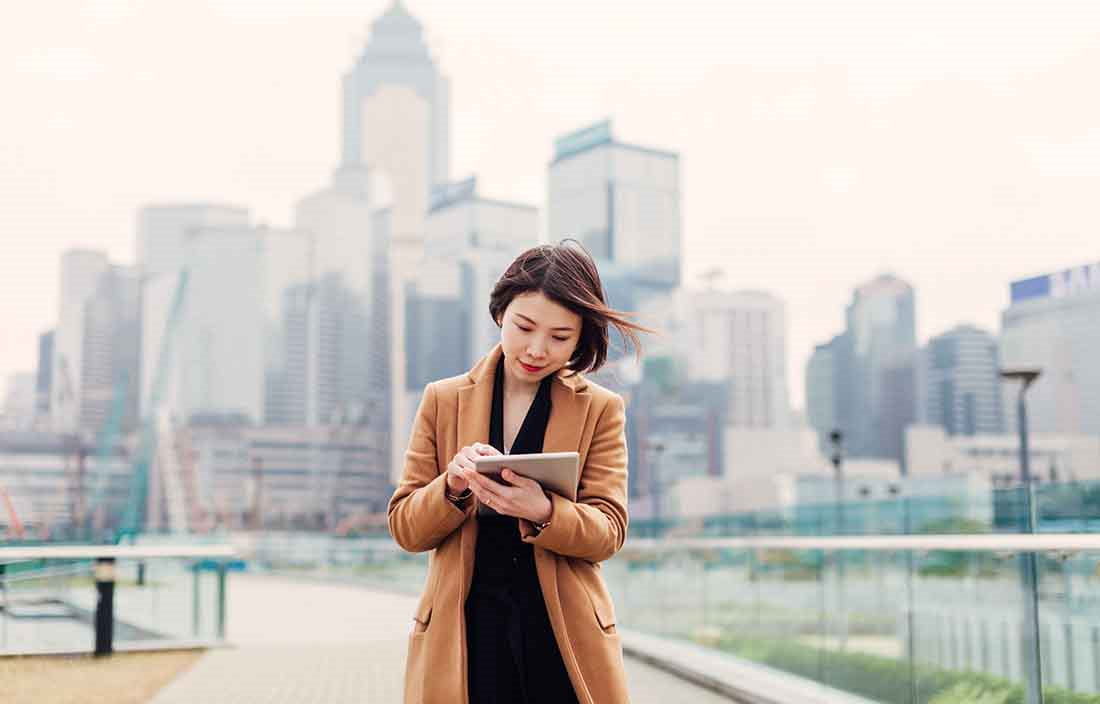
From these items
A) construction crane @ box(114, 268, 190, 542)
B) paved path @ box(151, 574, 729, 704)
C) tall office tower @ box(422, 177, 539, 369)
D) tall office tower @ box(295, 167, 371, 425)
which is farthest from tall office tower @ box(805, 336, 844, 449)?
paved path @ box(151, 574, 729, 704)

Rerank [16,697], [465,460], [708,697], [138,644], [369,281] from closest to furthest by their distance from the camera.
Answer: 1. [465,460]
2. [16,697]
3. [708,697]
4. [138,644]
5. [369,281]

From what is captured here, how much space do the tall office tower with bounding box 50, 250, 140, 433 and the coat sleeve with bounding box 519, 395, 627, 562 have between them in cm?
13400

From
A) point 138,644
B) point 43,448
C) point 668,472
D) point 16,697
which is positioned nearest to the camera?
point 16,697

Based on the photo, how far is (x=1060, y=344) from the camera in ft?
276

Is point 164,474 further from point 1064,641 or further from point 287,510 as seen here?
point 1064,641

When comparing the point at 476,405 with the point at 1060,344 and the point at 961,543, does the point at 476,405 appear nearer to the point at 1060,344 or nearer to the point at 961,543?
the point at 961,543

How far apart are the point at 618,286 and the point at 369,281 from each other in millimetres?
35575

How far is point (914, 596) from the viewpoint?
21.0ft

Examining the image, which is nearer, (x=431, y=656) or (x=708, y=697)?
(x=431, y=656)

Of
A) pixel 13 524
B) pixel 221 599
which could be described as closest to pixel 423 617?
pixel 221 599

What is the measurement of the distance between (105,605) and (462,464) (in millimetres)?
8000

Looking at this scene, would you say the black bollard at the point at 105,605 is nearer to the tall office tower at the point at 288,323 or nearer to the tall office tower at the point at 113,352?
the tall office tower at the point at 113,352

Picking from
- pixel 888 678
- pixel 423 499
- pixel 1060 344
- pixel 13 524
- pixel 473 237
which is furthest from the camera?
pixel 473 237

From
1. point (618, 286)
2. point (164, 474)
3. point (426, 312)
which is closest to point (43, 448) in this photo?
point (164, 474)
